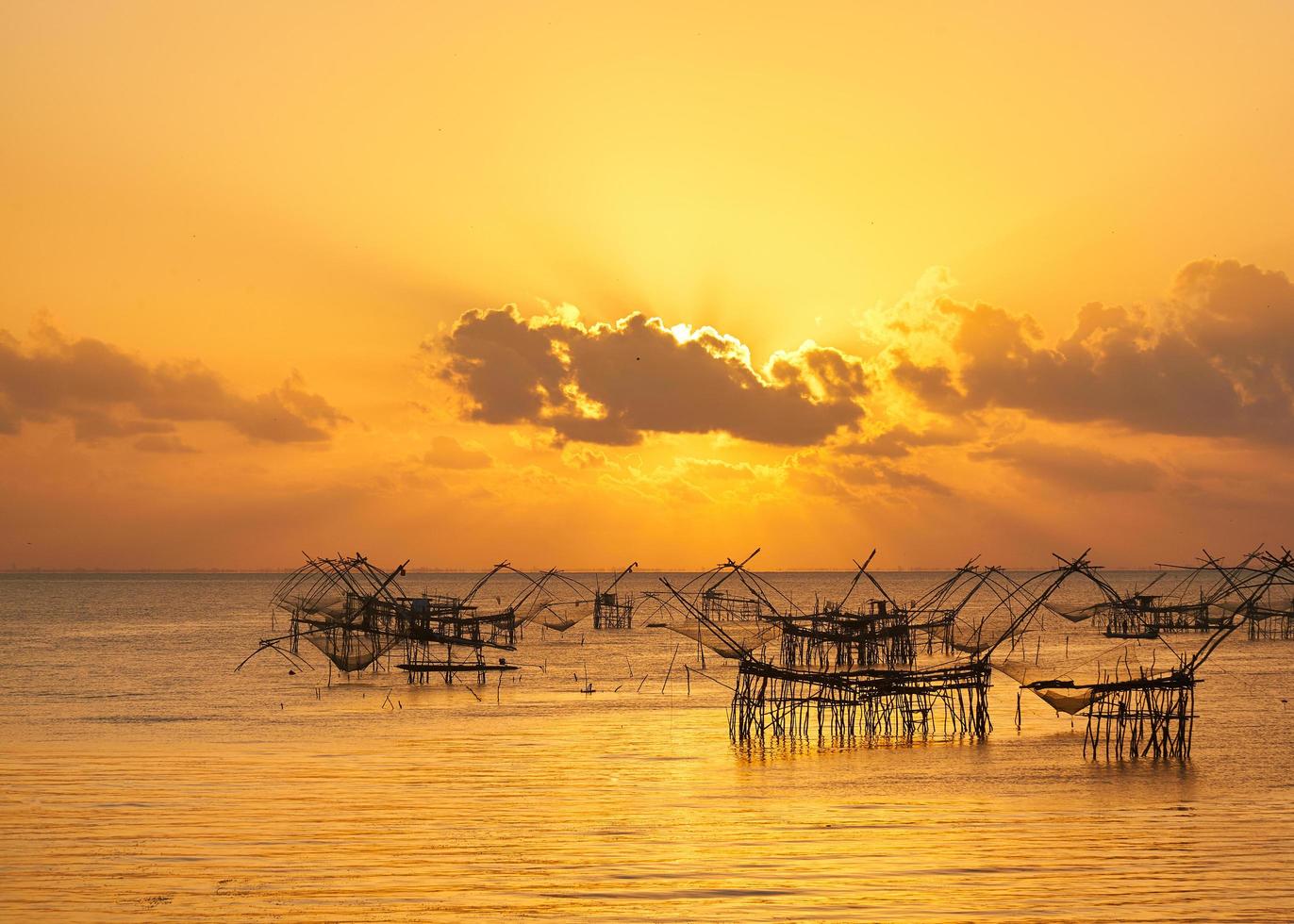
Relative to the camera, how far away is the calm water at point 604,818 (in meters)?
11.4

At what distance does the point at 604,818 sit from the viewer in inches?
591

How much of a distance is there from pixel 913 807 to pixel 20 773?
40.9 ft

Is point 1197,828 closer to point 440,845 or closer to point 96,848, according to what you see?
point 440,845

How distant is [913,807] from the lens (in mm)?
15836

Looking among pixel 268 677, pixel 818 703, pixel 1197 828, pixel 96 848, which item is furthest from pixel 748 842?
pixel 268 677

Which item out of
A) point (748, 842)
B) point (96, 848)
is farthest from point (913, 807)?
point (96, 848)

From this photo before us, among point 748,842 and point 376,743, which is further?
point 376,743

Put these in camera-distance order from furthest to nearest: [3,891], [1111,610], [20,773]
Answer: [1111,610] → [20,773] → [3,891]

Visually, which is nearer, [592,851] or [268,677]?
[592,851]

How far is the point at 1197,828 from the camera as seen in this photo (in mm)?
14422

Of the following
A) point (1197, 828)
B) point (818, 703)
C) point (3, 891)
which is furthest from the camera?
point (818, 703)

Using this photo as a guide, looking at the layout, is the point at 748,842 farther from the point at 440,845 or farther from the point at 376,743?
the point at 376,743

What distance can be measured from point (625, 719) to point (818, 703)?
427 cm

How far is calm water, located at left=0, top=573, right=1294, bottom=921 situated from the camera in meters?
→ 11.4
